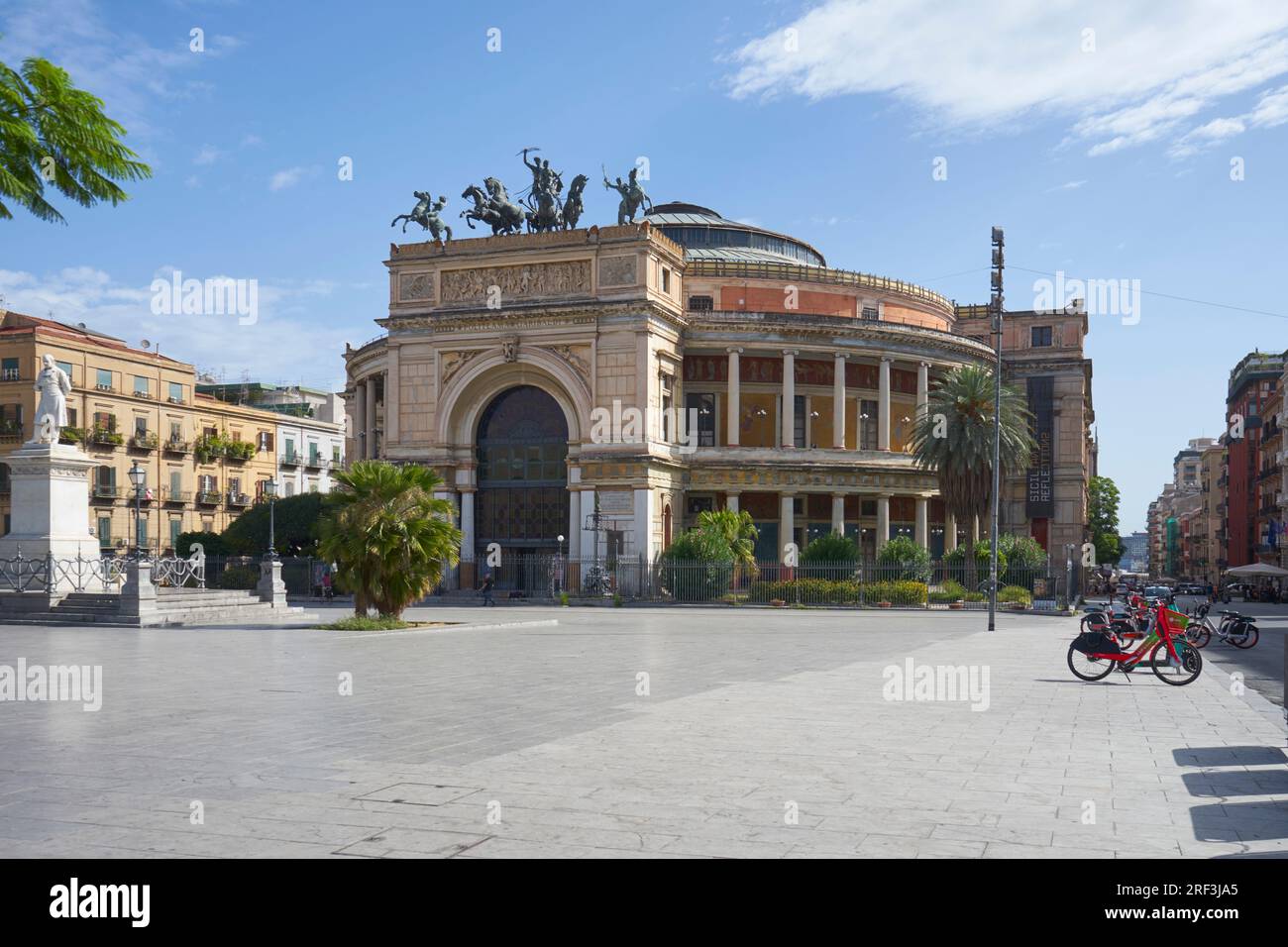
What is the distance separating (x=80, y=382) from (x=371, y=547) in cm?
4289

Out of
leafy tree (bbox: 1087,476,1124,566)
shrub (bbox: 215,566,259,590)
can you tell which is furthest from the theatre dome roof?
leafy tree (bbox: 1087,476,1124,566)

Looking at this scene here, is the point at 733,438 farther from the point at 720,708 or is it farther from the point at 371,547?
the point at 720,708

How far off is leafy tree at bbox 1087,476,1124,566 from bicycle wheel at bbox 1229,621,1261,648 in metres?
86.9

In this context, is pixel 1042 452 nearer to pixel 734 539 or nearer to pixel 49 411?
pixel 734 539

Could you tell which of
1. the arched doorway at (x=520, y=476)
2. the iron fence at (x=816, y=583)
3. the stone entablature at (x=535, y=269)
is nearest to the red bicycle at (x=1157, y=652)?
the iron fence at (x=816, y=583)

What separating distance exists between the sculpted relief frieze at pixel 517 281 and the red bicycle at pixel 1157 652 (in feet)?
122

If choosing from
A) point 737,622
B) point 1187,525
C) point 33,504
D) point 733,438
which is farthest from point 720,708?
point 1187,525

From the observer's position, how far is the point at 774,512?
58375 millimetres

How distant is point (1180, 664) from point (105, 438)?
58.8m

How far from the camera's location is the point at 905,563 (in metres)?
45.7

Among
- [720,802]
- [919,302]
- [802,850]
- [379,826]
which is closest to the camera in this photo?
[802,850]

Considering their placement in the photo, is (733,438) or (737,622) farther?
(733,438)

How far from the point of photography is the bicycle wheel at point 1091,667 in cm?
1772

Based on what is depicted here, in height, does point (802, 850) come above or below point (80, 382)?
below
